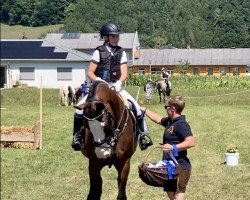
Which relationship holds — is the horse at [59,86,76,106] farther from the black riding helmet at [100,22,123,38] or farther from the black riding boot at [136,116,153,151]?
the black riding helmet at [100,22,123,38]

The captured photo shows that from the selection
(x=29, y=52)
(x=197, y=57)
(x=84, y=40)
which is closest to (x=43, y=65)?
(x=29, y=52)

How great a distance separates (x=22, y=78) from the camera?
52.4 meters

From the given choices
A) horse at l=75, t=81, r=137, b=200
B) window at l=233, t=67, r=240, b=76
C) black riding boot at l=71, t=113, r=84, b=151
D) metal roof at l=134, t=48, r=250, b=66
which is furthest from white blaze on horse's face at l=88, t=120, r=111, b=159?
window at l=233, t=67, r=240, b=76

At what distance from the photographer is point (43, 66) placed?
173 feet

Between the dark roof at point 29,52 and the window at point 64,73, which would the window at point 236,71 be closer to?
the dark roof at point 29,52

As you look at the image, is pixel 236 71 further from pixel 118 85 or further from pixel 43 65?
pixel 118 85

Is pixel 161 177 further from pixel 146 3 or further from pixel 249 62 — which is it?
pixel 146 3

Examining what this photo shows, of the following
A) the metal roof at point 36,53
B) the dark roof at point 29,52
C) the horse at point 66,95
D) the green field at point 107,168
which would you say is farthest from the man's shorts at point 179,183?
the dark roof at point 29,52

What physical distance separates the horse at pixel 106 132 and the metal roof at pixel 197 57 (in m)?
83.6

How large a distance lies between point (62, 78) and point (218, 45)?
298 feet

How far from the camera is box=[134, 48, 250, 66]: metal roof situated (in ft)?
304

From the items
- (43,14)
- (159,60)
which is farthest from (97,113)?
(43,14)

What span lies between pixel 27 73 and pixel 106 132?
45819 millimetres

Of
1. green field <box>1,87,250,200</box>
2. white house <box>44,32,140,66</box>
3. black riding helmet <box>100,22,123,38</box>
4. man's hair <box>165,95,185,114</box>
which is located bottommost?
green field <box>1,87,250,200</box>
